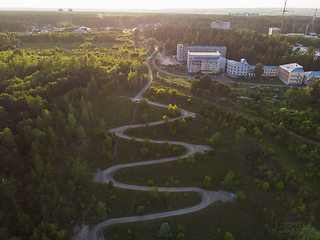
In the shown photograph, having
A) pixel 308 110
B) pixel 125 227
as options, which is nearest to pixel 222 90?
pixel 308 110

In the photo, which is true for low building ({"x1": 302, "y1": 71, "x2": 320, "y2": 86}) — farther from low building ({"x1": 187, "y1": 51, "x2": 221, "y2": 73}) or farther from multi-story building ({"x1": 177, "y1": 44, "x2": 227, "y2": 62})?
multi-story building ({"x1": 177, "y1": 44, "x2": 227, "y2": 62})

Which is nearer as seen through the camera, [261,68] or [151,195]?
[151,195]

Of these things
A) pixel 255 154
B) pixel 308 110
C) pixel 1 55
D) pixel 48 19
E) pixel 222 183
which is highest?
pixel 48 19

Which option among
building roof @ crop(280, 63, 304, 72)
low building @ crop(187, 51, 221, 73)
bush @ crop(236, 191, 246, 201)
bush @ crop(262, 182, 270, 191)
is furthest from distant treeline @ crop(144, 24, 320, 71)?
bush @ crop(236, 191, 246, 201)

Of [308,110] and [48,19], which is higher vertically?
[48,19]

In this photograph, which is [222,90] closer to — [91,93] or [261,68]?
[261,68]

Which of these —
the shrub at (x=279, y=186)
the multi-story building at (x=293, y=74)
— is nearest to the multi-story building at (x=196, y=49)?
the multi-story building at (x=293, y=74)

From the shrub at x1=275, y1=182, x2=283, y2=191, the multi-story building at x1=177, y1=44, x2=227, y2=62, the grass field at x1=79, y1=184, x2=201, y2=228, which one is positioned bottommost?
the grass field at x1=79, y1=184, x2=201, y2=228

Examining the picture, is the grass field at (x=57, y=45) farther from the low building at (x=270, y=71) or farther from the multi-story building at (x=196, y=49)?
the low building at (x=270, y=71)

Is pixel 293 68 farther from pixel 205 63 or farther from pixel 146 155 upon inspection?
pixel 146 155
